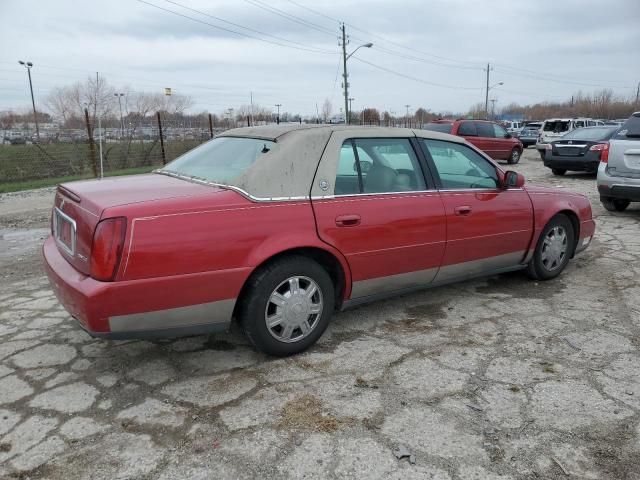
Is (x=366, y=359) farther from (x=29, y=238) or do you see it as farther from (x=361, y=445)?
(x=29, y=238)

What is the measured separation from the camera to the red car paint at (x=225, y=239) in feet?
8.91

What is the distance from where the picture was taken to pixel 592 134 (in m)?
13.5

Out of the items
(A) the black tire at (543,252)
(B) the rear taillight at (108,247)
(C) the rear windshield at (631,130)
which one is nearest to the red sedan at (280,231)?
(B) the rear taillight at (108,247)

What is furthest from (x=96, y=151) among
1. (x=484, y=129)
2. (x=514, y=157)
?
(x=514, y=157)

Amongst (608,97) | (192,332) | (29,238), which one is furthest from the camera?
(608,97)

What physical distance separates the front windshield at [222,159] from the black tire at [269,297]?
637 millimetres

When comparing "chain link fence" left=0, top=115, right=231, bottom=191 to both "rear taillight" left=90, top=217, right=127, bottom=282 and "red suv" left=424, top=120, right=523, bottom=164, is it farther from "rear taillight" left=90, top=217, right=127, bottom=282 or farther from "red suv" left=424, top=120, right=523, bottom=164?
"rear taillight" left=90, top=217, right=127, bottom=282

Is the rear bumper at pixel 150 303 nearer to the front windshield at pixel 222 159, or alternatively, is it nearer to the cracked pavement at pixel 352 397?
the cracked pavement at pixel 352 397

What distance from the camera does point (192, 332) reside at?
2949 millimetres

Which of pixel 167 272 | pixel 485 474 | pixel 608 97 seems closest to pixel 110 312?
pixel 167 272

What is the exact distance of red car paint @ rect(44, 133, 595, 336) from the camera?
2717mm

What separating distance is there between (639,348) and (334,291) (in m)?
2.16

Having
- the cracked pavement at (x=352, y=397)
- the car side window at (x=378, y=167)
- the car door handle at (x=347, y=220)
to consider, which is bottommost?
the cracked pavement at (x=352, y=397)

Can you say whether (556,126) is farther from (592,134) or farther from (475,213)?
(475,213)
